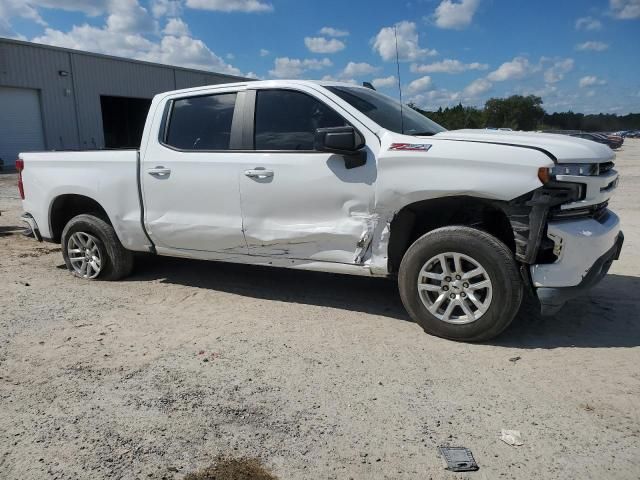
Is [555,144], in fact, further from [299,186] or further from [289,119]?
[289,119]

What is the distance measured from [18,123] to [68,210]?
21.5 meters

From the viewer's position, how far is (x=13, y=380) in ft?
11.8

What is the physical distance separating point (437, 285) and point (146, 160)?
10.1 ft

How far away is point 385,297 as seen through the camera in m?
5.23

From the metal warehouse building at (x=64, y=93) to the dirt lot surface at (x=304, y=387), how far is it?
60.8 ft

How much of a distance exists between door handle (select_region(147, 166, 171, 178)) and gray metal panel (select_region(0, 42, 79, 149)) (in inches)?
881

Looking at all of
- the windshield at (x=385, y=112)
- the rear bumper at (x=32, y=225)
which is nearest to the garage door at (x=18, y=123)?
the rear bumper at (x=32, y=225)

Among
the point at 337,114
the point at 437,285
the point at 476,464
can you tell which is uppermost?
the point at 337,114

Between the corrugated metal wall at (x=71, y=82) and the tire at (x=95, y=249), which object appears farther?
the corrugated metal wall at (x=71, y=82)

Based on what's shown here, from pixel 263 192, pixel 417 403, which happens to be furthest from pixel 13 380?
pixel 417 403

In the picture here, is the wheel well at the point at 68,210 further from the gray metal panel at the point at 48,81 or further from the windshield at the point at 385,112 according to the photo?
the gray metal panel at the point at 48,81

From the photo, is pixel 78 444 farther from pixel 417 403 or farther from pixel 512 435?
pixel 512 435

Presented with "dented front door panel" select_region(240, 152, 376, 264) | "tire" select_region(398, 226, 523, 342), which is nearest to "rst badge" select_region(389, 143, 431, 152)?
"dented front door panel" select_region(240, 152, 376, 264)

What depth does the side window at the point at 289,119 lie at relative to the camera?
177 inches
